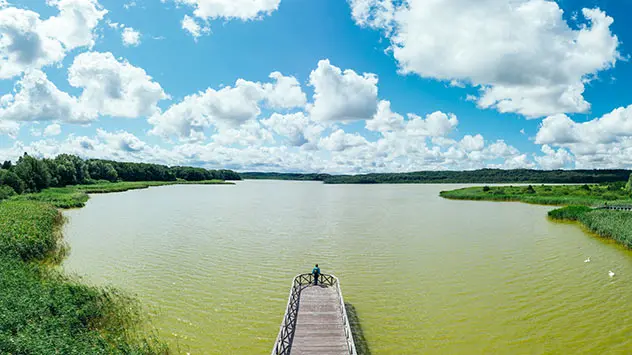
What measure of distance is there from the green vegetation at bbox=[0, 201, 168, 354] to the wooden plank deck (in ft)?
19.9

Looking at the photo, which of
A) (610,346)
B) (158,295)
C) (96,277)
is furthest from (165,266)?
(610,346)

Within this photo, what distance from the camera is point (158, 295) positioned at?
23422mm

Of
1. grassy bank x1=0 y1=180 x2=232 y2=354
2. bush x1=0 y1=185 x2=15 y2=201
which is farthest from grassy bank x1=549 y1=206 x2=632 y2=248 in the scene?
bush x1=0 y1=185 x2=15 y2=201

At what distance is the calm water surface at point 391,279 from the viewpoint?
18.3m

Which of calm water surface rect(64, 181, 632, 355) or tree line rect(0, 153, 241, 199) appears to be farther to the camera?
tree line rect(0, 153, 241, 199)

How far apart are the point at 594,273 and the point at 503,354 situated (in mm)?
18397

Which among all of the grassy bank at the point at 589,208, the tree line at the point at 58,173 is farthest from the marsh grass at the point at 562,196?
the tree line at the point at 58,173

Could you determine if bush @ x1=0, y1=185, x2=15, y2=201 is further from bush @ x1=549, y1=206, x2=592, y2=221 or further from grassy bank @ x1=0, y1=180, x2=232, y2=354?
bush @ x1=549, y1=206, x2=592, y2=221

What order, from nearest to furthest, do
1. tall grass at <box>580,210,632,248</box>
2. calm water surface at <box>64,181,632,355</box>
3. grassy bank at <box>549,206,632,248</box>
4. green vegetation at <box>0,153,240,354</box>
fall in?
green vegetation at <box>0,153,240,354</box> → calm water surface at <box>64,181,632,355</box> → tall grass at <box>580,210,632,248</box> → grassy bank at <box>549,206,632,248</box>

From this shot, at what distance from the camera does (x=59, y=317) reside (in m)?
15.6

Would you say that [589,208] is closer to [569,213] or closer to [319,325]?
[569,213]

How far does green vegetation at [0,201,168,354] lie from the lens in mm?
12602

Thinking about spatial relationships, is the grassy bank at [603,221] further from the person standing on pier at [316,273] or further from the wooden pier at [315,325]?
the wooden pier at [315,325]

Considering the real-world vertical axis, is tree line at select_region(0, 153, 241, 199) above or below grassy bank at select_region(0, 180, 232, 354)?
above
